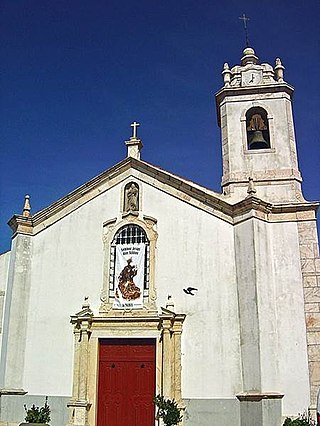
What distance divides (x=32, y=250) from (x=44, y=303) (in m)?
1.85

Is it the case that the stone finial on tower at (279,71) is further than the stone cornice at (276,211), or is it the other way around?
the stone finial on tower at (279,71)

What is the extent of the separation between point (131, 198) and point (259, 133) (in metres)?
4.75

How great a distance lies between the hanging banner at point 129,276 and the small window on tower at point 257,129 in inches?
200

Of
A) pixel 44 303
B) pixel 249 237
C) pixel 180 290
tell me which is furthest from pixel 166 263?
pixel 44 303

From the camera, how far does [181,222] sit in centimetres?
1545

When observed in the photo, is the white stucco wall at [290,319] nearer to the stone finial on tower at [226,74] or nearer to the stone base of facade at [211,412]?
the stone base of facade at [211,412]

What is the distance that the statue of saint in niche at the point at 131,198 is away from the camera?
52.5ft

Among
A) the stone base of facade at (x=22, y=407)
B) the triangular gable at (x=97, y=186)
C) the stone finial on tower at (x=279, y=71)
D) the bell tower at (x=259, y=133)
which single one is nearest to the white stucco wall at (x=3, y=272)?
the triangular gable at (x=97, y=186)

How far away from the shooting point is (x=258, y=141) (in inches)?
656

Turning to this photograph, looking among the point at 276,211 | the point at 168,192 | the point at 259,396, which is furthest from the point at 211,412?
the point at 168,192

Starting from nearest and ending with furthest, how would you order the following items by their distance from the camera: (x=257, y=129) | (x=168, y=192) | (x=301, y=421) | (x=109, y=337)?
(x=301, y=421)
(x=109, y=337)
(x=168, y=192)
(x=257, y=129)

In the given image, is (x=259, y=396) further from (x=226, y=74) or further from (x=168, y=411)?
(x=226, y=74)

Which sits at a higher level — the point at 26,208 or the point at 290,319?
the point at 26,208

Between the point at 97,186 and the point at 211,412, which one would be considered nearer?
the point at 211,412
